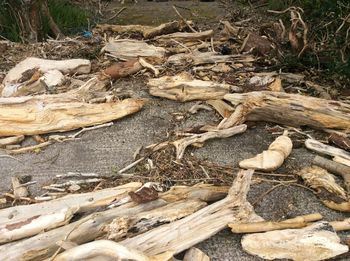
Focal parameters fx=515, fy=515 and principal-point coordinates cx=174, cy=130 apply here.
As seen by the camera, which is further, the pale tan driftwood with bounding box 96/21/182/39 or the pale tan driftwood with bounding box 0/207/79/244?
the pale tan driftwood with bounding box 96/21/182/39

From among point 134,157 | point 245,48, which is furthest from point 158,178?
point 245,48

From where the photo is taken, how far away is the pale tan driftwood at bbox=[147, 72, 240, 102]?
359cm

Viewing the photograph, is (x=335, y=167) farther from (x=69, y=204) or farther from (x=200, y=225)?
(x=69, y=204)

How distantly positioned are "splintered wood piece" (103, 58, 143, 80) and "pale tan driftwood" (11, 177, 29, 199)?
1.36 metres

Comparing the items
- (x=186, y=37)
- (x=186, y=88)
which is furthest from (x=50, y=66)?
(x=186, y=37)

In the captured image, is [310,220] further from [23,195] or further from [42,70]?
[42,70]

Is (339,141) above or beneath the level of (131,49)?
beneath

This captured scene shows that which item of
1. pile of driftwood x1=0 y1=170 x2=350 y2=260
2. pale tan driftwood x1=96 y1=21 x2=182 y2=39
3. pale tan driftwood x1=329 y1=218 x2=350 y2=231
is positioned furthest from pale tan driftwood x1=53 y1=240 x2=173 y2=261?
pale tan driftwood x1=96 y1=21 x2=182 y2=39

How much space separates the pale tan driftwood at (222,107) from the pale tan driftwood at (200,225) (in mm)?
909

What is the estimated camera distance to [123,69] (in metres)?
3.98

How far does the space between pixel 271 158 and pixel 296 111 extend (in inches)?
A: 21.9

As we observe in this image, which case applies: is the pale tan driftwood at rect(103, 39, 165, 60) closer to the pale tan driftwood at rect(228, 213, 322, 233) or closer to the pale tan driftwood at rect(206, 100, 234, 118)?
the pale tan driftwood at rect(206, 100, 234, 118)

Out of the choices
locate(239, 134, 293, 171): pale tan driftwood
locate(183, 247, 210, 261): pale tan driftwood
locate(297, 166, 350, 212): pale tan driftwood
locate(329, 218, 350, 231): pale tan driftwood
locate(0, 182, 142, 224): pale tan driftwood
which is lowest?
locate(329, 218, 350, 231): pale tan driftwood

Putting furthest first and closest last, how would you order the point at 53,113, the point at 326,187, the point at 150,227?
the point at 53,113 < the point at 326,187 < the point at 150,227
